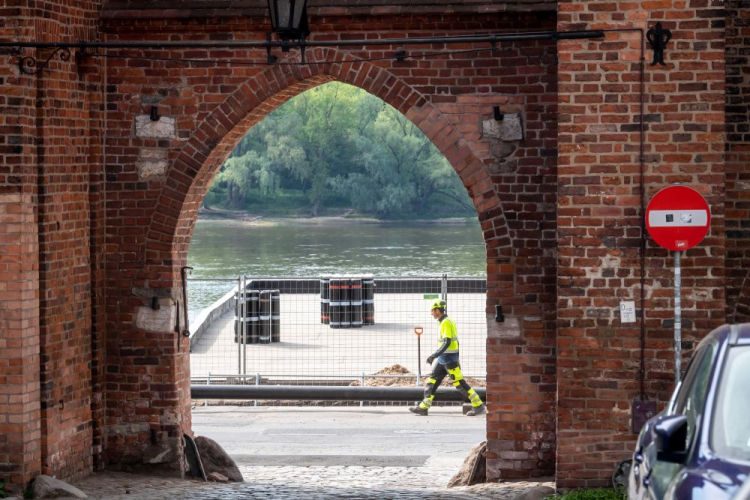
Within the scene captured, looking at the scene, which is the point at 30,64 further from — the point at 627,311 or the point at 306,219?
the point at 306,219

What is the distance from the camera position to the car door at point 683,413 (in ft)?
18.6

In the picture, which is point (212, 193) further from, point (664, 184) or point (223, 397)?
point (664, 184)

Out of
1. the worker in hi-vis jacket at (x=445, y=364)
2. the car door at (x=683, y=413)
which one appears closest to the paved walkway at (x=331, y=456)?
the worker in hi-vis jacket at (x=445, y=364)

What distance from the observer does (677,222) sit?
9195 millimetres

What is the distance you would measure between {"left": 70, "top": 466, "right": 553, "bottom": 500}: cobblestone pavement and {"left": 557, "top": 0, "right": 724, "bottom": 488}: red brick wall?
123 centimetres

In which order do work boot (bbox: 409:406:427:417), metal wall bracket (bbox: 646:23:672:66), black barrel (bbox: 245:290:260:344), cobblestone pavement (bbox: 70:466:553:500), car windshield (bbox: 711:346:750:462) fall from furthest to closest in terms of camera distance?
1. black barrel (bbox: 245:290:260:344)
2. work boot (bbox: 409:406:427:417)
3. cobblestone pavement (bbox: 70:466:553:500)
4. metal wall bracket (bbox: 646:23:672:66)
5. car windshield (bbox: 711:346:750:462)

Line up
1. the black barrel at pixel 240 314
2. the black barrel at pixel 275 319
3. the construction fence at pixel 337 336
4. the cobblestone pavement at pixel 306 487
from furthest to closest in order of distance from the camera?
the black barrel at pixel 275 319 → the black barrel at pixel 240 314 → the construction fence at pixel 337 336 → the cobblestone pavement at pixel 306 487

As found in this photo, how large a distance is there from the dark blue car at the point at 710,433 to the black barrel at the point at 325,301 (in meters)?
16.4

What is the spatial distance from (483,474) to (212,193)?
6381cm

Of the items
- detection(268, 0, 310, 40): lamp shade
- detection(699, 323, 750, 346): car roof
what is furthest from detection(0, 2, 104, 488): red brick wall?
detection(699, 323, 750, 346): car roof

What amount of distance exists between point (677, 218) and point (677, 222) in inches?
1.2

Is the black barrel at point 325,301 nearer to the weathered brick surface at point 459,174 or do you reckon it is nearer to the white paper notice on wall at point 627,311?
the weathered brick surface at point 459,174

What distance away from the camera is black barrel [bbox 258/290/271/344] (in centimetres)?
2066

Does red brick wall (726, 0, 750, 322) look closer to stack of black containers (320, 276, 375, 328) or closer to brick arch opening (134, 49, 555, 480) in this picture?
brick arch opening (134, 49, 555, 480)
